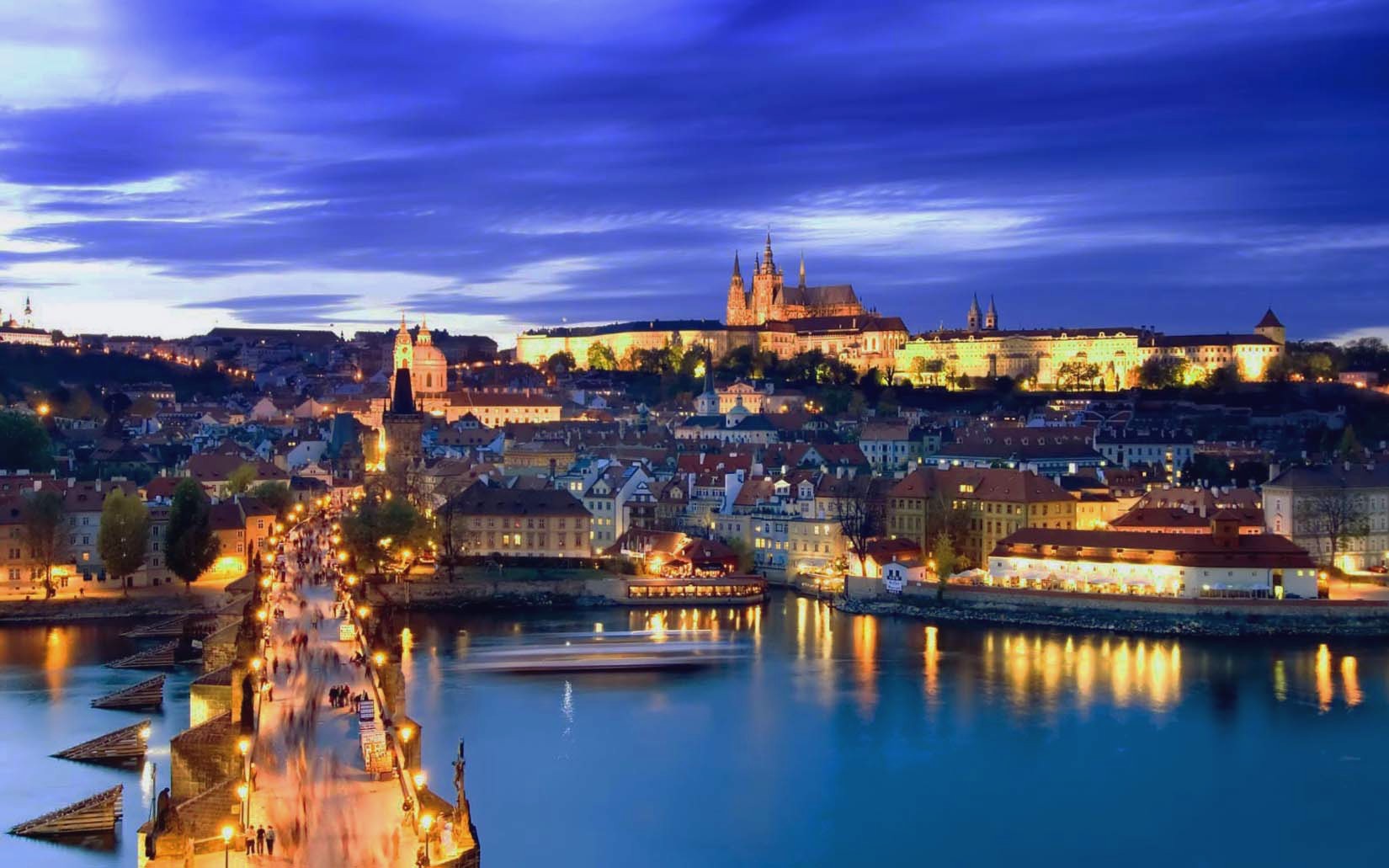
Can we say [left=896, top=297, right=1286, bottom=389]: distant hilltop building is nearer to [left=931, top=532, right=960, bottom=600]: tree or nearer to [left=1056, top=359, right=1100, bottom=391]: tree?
[left=1056, top=359, right=1100, bottom=391]: tree

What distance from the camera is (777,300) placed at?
77.6m

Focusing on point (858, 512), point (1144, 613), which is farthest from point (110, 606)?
point (1144, 613)

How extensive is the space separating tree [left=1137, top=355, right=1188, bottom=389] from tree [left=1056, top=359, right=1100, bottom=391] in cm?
190

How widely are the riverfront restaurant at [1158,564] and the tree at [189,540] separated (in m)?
11.2

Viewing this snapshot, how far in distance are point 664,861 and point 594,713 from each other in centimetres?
453

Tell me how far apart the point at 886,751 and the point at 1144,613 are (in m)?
8.10

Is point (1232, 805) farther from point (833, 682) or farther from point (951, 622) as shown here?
point (951, 622)

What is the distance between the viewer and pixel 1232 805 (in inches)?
535

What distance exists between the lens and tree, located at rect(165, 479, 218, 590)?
2345 centimetres

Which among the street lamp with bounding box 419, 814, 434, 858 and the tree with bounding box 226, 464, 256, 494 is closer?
the street lamp with bounding box 419, 814, 434, 858

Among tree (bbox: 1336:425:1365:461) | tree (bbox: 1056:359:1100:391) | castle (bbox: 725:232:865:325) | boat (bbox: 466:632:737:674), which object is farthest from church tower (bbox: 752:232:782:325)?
boat (bbox: 466:632:737:674)

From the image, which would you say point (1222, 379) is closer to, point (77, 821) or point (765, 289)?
point (765, 289)

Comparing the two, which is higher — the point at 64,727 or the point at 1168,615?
the point at 1168,615

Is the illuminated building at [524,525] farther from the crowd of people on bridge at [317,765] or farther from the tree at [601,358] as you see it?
the tree at [601,358]
